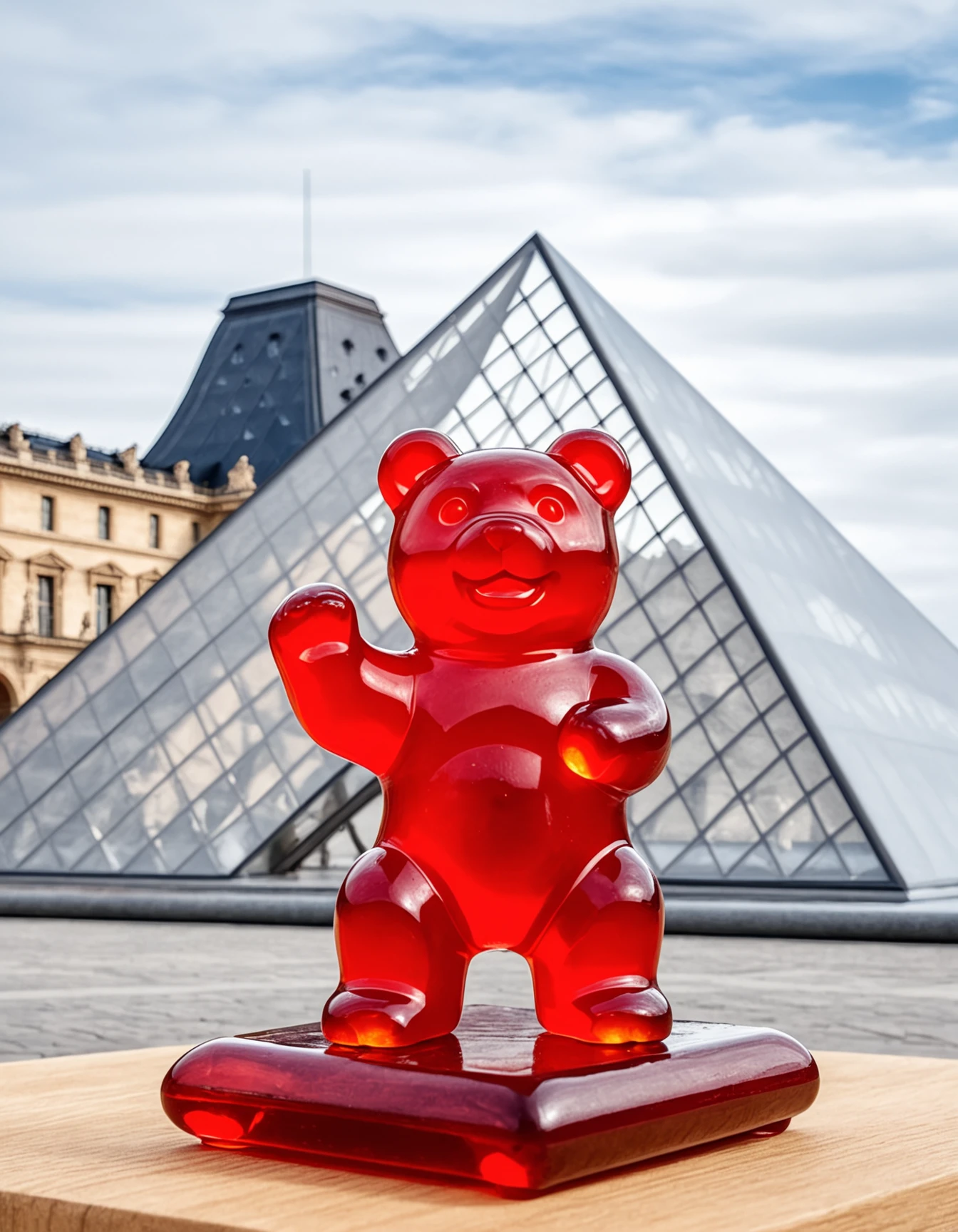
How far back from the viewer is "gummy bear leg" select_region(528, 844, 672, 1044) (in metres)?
1.71

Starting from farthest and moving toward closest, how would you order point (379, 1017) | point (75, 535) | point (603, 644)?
point (75, 535) < point (603, 644) < point (379, 1017)

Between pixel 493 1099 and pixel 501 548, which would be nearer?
pixel 493 1099

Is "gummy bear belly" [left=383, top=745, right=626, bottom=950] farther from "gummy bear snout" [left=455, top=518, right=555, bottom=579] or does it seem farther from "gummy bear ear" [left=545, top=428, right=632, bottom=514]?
"gummy bear ear" [left=545, top=428, right=632, bottom=514]

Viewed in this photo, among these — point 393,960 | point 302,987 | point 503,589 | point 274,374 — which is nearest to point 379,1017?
point 393,960

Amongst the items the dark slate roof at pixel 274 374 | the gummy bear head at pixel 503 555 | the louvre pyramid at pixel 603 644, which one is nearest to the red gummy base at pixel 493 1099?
the gummy bear head at pixel 503 555

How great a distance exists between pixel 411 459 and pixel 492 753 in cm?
40

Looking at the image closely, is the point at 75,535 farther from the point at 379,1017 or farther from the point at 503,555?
the point at 379,1017

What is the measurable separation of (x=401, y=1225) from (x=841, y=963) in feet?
27.1

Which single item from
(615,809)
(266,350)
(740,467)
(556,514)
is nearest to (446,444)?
(556,514)

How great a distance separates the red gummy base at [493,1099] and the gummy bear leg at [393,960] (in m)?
0.03

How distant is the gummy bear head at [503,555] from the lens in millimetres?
1837

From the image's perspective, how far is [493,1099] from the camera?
142 cm

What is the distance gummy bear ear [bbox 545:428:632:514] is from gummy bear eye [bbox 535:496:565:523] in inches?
3.8

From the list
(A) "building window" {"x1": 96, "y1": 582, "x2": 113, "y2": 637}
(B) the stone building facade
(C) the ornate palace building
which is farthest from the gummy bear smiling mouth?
(A) "building window" {"x1": 96, "y1": 582, "x2": 113, "y2": 637}
